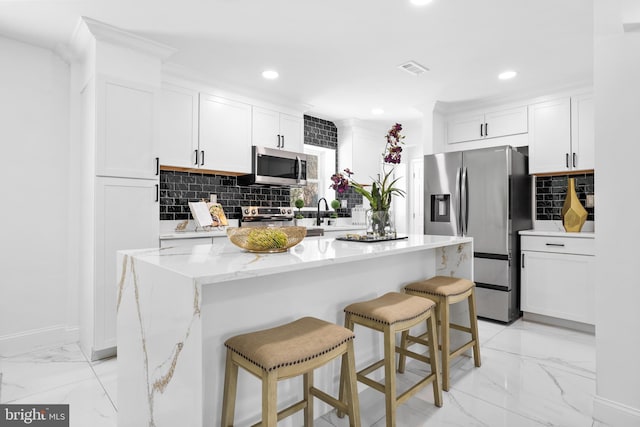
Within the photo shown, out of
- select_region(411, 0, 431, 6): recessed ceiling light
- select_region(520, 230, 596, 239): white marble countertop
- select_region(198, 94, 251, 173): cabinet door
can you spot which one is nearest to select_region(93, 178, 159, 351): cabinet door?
select_region(198, 94, 251, 173): cabinet door

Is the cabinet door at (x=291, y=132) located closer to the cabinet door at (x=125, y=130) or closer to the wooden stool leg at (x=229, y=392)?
the cabinet door at (x=125, y=130)

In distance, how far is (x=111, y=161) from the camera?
105 inches

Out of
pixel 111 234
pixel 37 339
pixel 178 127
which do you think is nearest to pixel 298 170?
pixel 178 127

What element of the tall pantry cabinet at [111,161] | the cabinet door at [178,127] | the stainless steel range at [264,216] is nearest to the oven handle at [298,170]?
the stainless steel range at [264,216]

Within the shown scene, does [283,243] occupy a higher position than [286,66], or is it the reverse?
[286,66]

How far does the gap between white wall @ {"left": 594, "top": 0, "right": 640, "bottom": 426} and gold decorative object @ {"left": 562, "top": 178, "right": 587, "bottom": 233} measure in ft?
6.75

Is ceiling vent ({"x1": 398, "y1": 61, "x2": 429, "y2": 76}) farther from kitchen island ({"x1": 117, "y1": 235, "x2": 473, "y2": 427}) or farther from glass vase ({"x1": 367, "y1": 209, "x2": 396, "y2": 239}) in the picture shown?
kitchen island ({"x1": 117, "y1": 235, "x2": 473, "y2": 427})

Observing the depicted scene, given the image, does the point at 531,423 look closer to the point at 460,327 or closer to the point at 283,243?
the point at 460,327

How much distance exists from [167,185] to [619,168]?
11.4ft

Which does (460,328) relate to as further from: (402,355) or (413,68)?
Result: (413,68)

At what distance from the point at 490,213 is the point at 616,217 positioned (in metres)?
1.85

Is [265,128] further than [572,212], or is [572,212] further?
[265,128]

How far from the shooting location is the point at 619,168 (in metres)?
1.75

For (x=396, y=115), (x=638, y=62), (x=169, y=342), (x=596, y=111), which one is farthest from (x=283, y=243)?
(x=396, y=115)
